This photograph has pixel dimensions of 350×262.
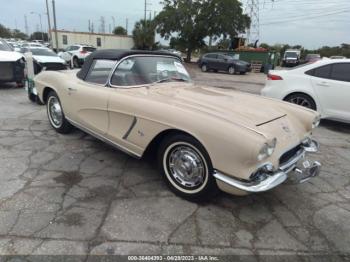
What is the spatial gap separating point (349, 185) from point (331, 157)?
1026 millimetres

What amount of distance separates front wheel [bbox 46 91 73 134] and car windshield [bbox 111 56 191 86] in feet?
5.06

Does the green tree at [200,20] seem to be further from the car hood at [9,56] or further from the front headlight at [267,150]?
the front headlight at [267,150]

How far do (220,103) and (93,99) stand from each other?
170 cm

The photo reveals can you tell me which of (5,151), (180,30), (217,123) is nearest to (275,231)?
(217,123)

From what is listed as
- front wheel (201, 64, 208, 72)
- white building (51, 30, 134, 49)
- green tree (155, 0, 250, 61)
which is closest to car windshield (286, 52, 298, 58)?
green tree (155, 0, 250, 61)

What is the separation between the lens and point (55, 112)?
17.0 feet

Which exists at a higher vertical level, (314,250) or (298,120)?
(298,120)

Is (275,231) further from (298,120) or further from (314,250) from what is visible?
(298,120)

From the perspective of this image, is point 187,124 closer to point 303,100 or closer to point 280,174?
point 280,174

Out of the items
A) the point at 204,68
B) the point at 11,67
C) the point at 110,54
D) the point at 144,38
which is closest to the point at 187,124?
the point at 110,54

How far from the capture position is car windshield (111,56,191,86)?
3855 millimetres

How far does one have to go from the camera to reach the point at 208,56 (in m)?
24.1

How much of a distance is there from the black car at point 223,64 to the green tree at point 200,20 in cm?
876

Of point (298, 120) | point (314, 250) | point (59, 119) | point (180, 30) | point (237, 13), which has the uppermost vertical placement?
point (237, 13)
